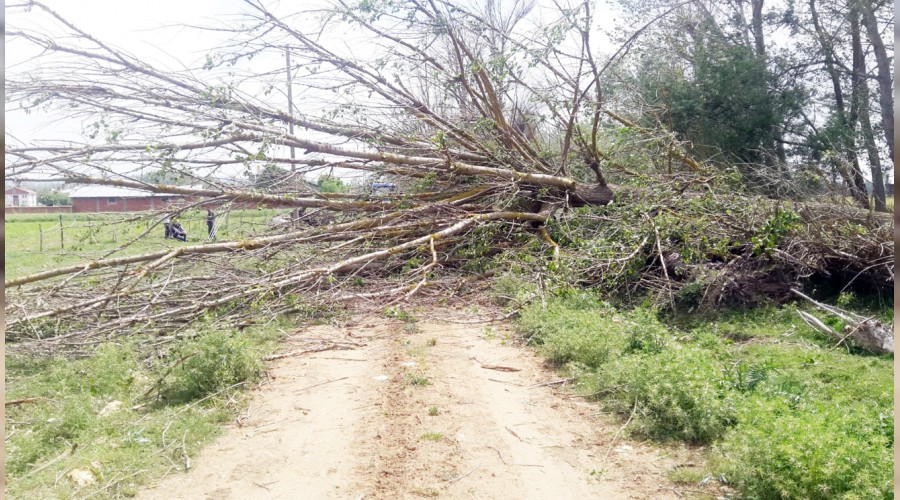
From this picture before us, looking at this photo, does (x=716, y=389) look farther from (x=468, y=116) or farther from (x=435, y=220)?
(x=468, y=116)

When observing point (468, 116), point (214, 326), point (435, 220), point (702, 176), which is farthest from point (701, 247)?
point (214, 326)

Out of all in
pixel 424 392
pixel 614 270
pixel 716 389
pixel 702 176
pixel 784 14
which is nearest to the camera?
pixel 716 389

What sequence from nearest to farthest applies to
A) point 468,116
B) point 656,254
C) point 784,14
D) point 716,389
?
point 716,389
point 656,254
point 468,116
point 784,14

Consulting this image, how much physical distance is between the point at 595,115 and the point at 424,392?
4738 mm

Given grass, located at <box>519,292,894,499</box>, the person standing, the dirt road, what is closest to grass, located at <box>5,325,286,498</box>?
the dirt road

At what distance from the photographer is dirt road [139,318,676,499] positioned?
335cm

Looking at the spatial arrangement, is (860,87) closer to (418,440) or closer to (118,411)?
(418,440)

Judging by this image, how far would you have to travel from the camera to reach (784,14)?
14.7 meters

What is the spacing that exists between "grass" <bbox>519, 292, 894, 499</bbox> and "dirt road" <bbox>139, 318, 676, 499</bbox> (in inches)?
11.5

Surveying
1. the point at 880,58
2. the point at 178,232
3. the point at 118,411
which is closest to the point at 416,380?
the point at 118,411

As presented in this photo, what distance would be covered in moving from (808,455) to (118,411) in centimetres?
395

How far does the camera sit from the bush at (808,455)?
2852mm

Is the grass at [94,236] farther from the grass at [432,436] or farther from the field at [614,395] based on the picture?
the grass at [432,436]

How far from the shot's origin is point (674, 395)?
397 cm
